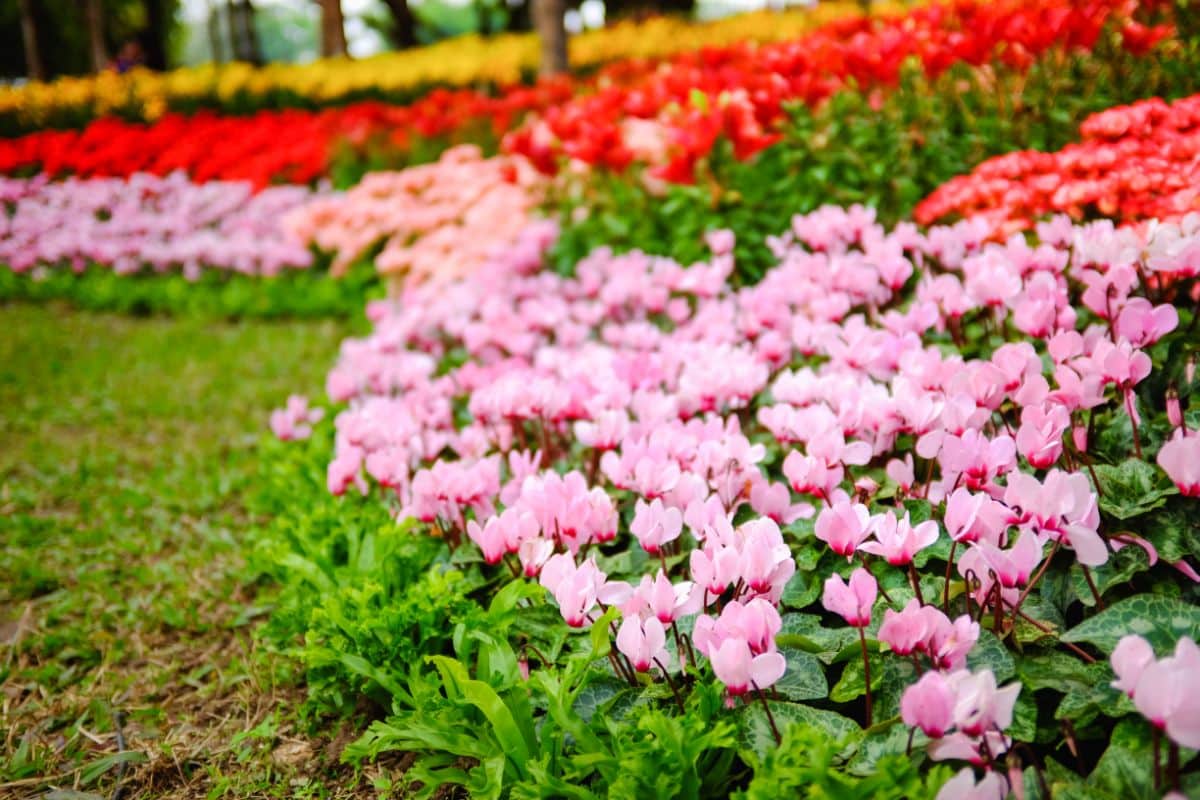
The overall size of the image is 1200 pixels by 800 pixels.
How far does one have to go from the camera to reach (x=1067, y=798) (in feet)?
3.69

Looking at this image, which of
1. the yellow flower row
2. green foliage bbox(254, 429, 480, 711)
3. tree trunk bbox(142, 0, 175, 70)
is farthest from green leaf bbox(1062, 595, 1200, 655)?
tree trunk bbox(142, 0, 175, 70)

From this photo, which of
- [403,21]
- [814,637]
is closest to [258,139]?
[814,637]

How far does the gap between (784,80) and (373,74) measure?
1320cm

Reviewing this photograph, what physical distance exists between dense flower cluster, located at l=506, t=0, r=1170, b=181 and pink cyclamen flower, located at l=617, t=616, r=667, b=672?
2.74 m

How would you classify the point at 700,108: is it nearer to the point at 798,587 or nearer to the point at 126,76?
→ the point at 798,587

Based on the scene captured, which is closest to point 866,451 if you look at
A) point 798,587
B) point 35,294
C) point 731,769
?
point 798,587

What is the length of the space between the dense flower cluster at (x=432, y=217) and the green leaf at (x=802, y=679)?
3275mm

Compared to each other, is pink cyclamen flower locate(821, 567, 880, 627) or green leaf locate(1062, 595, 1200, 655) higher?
pink cyclamen flower locate(821, 567, 880, 627)

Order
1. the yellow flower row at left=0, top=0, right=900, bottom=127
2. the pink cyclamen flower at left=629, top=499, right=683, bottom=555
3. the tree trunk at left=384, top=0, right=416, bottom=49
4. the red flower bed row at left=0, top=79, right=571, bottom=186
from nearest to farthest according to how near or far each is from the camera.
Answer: the pink cyclamen flower at left=629, top=499, right=683, bottom=555 → the red flower bed row at left=0, top=79, right=571, bottom=186 → the yellow flower row at left=0, top=0, right=900, bottom=127 → the tree trunk at left=384, top=0, right=416, bottom=49

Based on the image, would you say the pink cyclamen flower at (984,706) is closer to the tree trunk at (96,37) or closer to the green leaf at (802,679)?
the green leaf at (802,679)

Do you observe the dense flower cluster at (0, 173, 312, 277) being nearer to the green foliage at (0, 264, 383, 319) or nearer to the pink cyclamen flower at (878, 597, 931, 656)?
the green foliage at (0, 264, 383, 319)

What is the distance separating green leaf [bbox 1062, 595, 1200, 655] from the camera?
1274 millimetres

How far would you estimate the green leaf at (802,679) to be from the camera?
141 centimetres

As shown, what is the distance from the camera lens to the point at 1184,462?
1363mm
